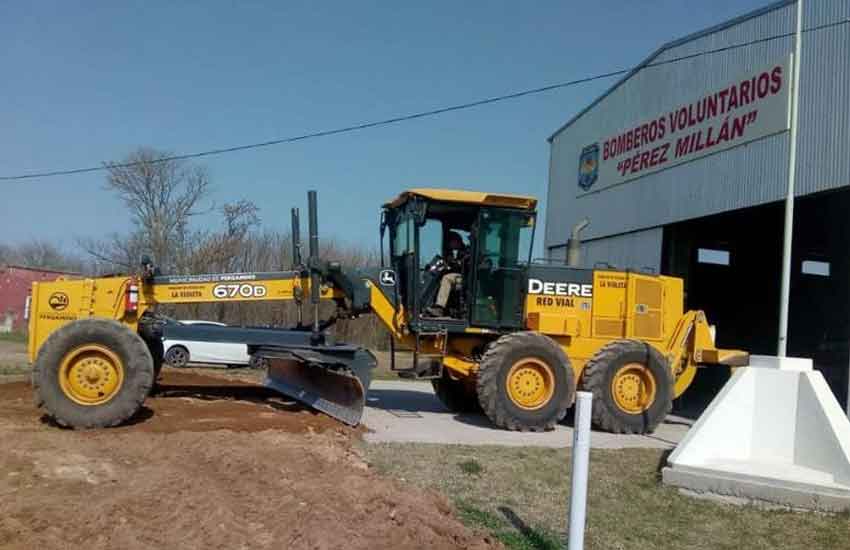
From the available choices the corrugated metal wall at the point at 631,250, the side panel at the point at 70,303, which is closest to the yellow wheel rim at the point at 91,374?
the side panel at the point at 70,303

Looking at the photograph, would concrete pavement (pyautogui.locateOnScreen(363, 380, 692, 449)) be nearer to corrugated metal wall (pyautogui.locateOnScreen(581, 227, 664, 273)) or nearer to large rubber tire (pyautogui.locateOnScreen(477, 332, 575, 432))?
large rubber tire (pyautogui.locateOnScreen(477, 332, 575, 432))

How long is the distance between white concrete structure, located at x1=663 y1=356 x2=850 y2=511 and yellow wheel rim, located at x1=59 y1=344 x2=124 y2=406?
624 cm

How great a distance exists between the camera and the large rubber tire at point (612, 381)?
11.8 metres

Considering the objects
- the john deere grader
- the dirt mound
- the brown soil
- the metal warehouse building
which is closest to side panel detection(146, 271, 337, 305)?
the john deere grader

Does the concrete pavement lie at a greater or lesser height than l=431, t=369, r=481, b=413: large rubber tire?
lesser

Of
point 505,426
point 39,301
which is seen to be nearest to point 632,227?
point 505,426

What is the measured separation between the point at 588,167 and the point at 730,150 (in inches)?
269

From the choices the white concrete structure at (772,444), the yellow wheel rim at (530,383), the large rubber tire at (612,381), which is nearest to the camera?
the white concrete structure at (772,444)

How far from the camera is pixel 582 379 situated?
472 inches

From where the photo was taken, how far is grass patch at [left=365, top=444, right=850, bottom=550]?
6.20m

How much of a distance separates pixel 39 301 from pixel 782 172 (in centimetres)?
1213

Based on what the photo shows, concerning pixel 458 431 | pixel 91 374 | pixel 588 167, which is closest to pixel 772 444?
pixel 458 431

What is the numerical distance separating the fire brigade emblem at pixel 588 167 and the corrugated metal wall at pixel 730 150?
0.30 m

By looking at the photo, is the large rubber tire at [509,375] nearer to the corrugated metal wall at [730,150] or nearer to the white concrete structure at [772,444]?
the white concrete structure at [772,444]
